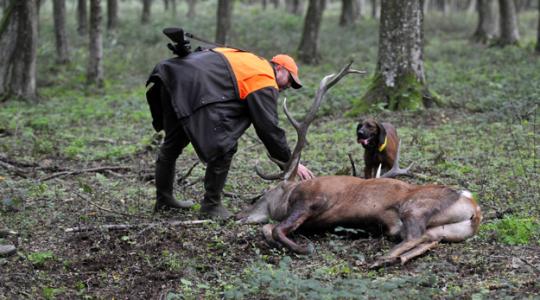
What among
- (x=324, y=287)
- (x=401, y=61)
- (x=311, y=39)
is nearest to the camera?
(x=324, y=287)

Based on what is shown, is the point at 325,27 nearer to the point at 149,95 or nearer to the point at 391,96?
the point at 391,96

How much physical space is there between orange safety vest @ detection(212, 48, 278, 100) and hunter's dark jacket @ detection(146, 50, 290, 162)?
0.13 feet

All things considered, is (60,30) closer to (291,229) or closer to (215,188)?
(215,188)

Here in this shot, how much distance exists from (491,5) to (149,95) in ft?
72.6

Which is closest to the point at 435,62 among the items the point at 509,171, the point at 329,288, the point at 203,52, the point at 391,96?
the point at 391,96

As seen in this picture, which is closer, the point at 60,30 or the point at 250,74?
the point at 250,74

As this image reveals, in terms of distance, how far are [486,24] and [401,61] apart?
14.9 meters

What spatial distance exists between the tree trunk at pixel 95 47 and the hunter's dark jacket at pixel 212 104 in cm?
1172

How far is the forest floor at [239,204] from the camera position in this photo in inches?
221

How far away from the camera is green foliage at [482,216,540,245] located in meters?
6.34

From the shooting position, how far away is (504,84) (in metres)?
15.8

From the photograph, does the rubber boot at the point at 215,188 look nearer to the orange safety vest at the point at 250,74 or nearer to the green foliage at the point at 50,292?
the orange safety vest at the point at 250,74

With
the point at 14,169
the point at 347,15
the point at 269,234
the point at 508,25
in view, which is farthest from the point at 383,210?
the point at 347,15

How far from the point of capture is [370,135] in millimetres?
9422
